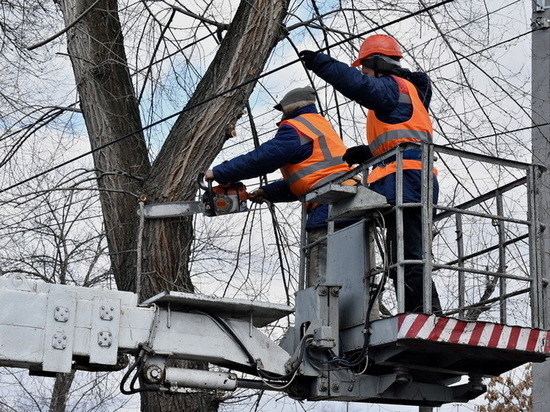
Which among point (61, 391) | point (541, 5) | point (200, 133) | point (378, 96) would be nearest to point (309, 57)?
point (378, 96)

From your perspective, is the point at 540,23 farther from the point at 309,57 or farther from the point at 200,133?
the point at 309,57

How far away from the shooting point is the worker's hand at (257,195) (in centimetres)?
791

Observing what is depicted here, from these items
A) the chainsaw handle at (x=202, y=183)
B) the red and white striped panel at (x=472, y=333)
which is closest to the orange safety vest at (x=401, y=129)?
the red and white striped panel at (x=472, y=333)

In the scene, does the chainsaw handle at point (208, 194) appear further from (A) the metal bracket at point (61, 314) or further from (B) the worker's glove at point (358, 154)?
(A) the metal bracket at point (61, 314)

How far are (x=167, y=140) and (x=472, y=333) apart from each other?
3.37 metres

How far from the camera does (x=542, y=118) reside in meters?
9.20

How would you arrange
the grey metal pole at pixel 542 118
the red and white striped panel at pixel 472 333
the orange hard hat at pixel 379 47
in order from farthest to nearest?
the grey metal pole at pixel 542 118, the orange hard hat at pixel 379 47, the red and white striped panel at pixel 472 333

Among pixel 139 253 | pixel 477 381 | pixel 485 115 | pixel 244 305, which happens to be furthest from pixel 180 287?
pixel 485 115

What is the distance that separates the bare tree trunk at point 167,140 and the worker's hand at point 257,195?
591 mm

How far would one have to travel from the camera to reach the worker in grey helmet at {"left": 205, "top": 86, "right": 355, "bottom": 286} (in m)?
A: 7.26

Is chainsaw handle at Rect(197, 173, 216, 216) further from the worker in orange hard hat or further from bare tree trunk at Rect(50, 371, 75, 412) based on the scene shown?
bare tree trunk at Rect(50, 371, 75, 412)

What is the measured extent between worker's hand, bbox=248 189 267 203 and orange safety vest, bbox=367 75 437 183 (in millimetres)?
1176

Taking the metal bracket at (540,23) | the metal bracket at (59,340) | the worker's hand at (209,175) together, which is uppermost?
the metal bracket at (540,23)

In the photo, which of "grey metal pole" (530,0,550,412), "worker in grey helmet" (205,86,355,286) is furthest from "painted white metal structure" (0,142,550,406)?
"grey metal pole" (530,0,550,412)
